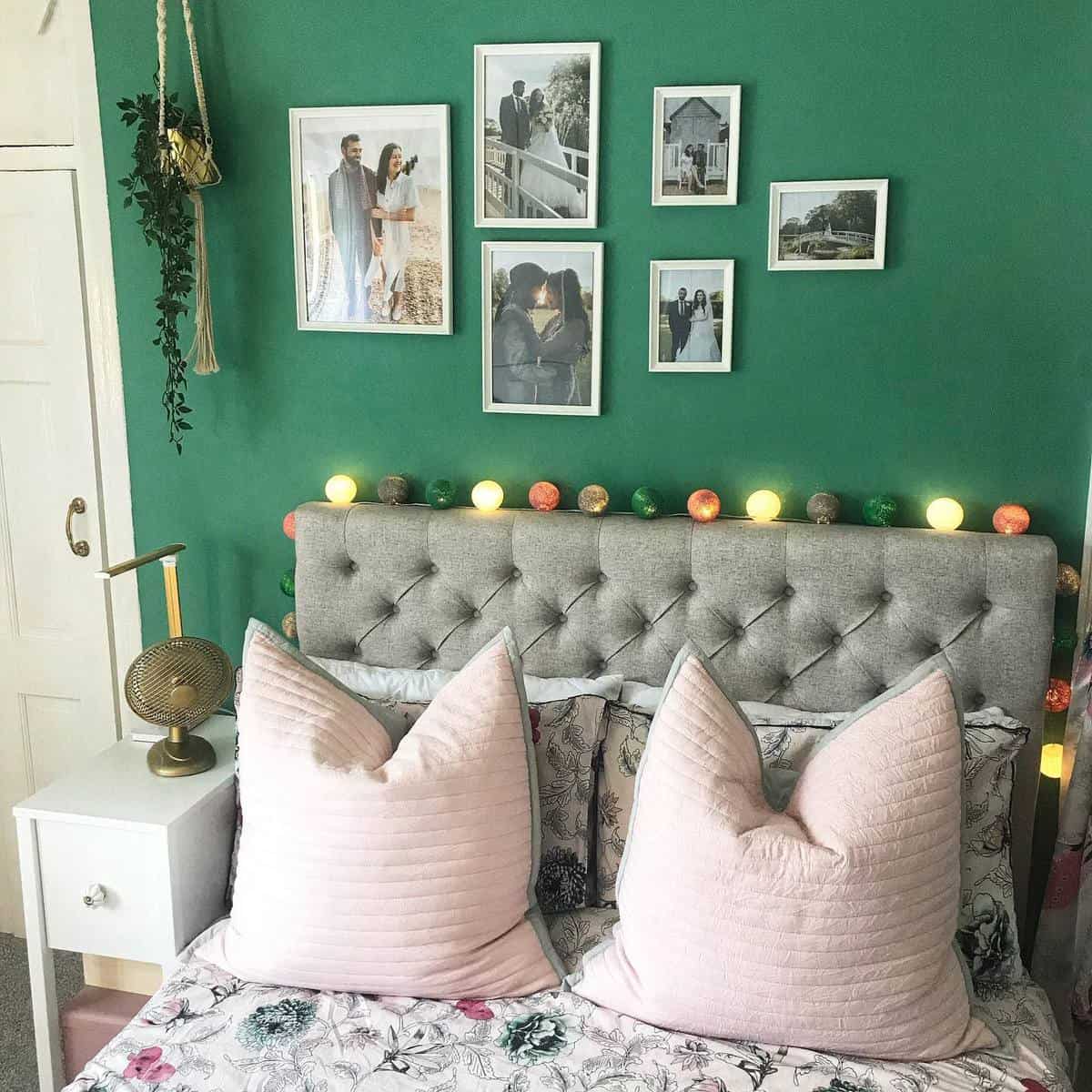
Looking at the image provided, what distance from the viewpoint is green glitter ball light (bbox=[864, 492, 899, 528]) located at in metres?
2.21

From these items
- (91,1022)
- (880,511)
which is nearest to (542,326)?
(880,511)

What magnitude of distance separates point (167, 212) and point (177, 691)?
996 mm

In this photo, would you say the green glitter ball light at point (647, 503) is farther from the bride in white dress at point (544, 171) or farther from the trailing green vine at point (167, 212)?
the trailing green vine at point (167, 212)

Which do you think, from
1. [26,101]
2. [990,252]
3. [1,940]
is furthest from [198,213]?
[1,940]

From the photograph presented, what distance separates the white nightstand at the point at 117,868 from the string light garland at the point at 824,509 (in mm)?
1282

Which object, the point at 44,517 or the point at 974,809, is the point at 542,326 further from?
the point at 44,517

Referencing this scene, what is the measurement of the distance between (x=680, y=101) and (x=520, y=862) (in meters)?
1.46

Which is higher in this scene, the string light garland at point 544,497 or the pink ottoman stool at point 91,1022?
the string light garland at point 544,497

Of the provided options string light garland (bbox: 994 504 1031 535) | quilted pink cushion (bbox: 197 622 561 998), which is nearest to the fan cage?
quilted pink cushion (bbox: 197 622 561 998)

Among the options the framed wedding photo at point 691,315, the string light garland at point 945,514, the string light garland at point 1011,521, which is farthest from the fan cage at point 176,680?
the string light garland at point 1011,521

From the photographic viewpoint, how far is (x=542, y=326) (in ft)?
7.70

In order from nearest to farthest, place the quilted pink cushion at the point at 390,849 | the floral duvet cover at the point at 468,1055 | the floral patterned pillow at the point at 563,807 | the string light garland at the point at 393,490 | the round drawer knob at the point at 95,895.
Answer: the floral duvet cover at the point at 468,1055 → the quilted pink cushion at the point at 390,849 → the floral patterned pillow at the point at 563,807 → the round drawer knob at the point at 95,895 → the string light garland at the point at 393,490

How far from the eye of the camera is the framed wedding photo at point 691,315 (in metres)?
2.25

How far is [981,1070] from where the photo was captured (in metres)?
1.68
